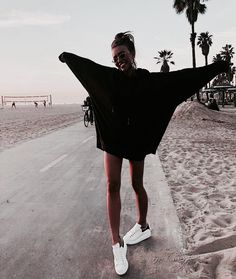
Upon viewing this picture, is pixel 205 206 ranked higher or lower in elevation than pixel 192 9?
lower

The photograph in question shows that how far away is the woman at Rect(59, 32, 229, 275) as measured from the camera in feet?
10.2

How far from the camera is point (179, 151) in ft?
35.2

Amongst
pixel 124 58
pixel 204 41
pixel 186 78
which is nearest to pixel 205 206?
pixel 186 78

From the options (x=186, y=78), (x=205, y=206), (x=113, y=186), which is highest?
(x=186, y=78)

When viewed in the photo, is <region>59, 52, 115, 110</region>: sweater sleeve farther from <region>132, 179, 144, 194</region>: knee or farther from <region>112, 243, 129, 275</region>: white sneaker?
<region>112, 243, 129, 275</region>: white sneaker

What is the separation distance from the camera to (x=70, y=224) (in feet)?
14.6

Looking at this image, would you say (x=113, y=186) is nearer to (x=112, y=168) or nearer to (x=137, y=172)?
(x=112, y=168)

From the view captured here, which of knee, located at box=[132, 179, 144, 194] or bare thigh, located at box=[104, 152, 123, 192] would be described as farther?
knee, located at box=[132, 179, 144, 194]

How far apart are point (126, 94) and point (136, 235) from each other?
1.62 meters

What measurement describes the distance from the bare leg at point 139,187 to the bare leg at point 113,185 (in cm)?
24

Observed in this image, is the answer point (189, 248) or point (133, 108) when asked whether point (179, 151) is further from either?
point (133, 108)

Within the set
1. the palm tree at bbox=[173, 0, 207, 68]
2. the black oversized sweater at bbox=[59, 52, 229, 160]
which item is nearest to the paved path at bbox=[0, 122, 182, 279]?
the black oversized sweater at bbox=[59, 52, 229, 160]

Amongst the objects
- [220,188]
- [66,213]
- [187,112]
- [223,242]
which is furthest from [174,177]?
[187,112]

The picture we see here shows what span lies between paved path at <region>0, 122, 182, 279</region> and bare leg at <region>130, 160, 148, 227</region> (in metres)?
0.30
